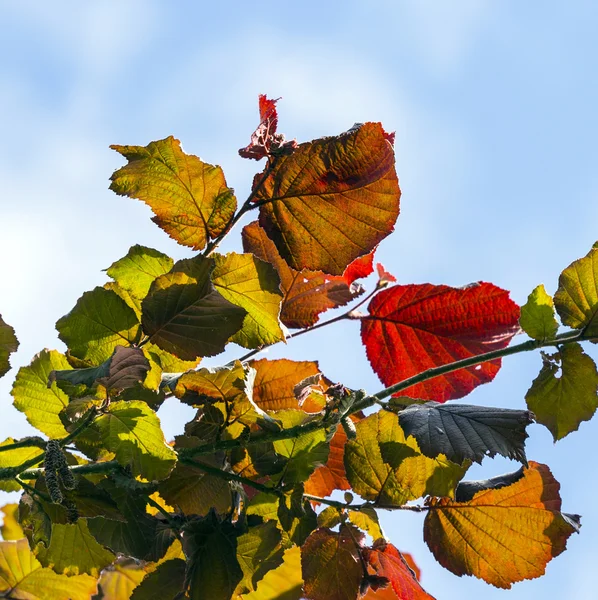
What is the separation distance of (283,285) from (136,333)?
1.27ft

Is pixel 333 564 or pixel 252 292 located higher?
→ pixel 252 292

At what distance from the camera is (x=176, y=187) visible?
1.33 metres

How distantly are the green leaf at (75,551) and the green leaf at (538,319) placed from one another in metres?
0.89

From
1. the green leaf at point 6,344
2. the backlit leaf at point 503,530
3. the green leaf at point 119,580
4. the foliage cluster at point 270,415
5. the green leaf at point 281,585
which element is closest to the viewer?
the foliage cluster at point 270,415

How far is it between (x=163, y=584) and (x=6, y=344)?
484mm

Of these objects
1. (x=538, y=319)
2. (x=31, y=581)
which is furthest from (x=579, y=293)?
(x=31, y=581)

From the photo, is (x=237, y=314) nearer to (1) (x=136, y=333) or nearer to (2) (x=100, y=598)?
(1) (x=136, y=333)

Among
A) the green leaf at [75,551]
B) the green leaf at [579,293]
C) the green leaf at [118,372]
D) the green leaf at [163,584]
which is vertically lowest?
the green leaf at [163,584]

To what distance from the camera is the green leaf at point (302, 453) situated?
3.99 ft

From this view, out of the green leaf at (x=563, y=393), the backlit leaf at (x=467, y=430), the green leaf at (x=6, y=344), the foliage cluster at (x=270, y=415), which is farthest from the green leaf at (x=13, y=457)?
the green leaf at (x=563, y=393)

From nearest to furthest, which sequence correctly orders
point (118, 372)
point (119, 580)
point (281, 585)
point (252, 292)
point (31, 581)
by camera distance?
point (118, 372), point (252, 292), point (281, 585), point (31, 581), point (119, 580)

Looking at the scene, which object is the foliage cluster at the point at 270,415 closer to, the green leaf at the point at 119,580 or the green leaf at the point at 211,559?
the green leaf at the point at 211,559

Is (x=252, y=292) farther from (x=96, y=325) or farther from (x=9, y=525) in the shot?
(x=9, y=525)

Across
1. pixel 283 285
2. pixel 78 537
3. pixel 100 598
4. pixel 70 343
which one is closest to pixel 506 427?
pixel 283 285
